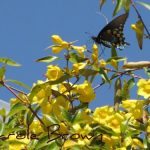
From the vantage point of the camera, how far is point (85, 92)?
1.50 meters

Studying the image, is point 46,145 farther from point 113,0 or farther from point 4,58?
point 113,0

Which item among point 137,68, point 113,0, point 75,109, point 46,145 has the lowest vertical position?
point 46,145

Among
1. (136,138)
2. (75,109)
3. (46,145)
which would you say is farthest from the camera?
(75,109)

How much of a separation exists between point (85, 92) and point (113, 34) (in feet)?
0.93

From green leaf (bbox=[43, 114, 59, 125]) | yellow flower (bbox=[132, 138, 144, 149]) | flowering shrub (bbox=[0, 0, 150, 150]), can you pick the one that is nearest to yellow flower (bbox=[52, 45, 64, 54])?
flowering shrub (bbox=[0, 0, 150, 150])

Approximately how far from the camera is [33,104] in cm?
152

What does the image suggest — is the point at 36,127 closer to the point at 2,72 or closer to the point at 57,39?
the point at 2,72

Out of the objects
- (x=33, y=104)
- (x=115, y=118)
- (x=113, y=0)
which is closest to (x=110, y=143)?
(x=115, y=118)

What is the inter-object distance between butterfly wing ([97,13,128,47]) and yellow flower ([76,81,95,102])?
0.26 metres

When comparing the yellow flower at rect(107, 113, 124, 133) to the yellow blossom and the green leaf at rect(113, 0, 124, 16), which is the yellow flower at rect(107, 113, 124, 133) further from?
the green leaf at rect(113, 0, 124, 16)

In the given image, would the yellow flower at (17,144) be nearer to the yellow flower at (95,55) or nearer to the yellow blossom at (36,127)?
the yellow blossom at (36,127)

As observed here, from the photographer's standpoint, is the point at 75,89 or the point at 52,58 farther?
the point at 52,58

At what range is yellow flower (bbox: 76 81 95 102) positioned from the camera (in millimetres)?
1500

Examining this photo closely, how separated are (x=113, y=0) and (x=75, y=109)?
418mm
